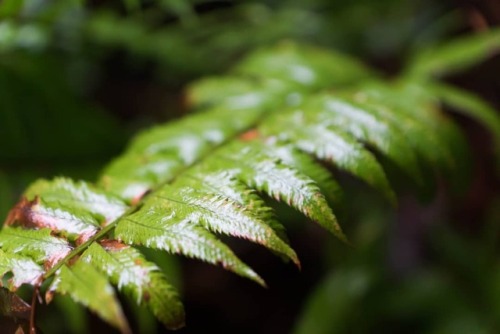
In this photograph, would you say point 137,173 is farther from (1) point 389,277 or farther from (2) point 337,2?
(2) point 337,2

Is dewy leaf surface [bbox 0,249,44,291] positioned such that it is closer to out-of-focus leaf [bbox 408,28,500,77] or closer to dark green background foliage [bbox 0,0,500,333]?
dark green background foliage [bbox 0,0,500,333]

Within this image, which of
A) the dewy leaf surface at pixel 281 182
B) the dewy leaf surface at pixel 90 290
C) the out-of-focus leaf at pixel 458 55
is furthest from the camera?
the out-of-focus leaf at pixel 458 55

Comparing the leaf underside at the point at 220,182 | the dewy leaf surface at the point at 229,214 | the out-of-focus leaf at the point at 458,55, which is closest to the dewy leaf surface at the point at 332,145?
the leaf underside at the point at 220,182

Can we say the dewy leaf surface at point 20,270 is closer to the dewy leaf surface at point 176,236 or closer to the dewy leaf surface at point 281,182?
the dewy leaf surface at point 176,236

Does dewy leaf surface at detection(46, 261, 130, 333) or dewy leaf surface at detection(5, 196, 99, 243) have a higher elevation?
dewy leaf surface at detection(5, 196, 99, 243)

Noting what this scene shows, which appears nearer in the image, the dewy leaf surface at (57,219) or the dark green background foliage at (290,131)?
the dewy leaf surface at (57,219)

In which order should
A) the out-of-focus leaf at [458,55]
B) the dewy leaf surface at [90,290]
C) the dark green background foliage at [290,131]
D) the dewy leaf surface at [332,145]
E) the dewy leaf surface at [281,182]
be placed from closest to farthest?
the dewy leaf surface at [90,290]
the dewy leaf surface at [281,182]
the dewy leaf surface at [332,145]
the dark green background foliage at [290,131]
the out-of-focus leaf at [458,55]

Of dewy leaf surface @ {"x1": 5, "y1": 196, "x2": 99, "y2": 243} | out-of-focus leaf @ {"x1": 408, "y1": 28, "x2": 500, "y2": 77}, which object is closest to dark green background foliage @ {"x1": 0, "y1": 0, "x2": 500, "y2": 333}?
out-of-focus leaf @ {"x1": 408, "y1": 28, "x2": 500, "y2": 77}
